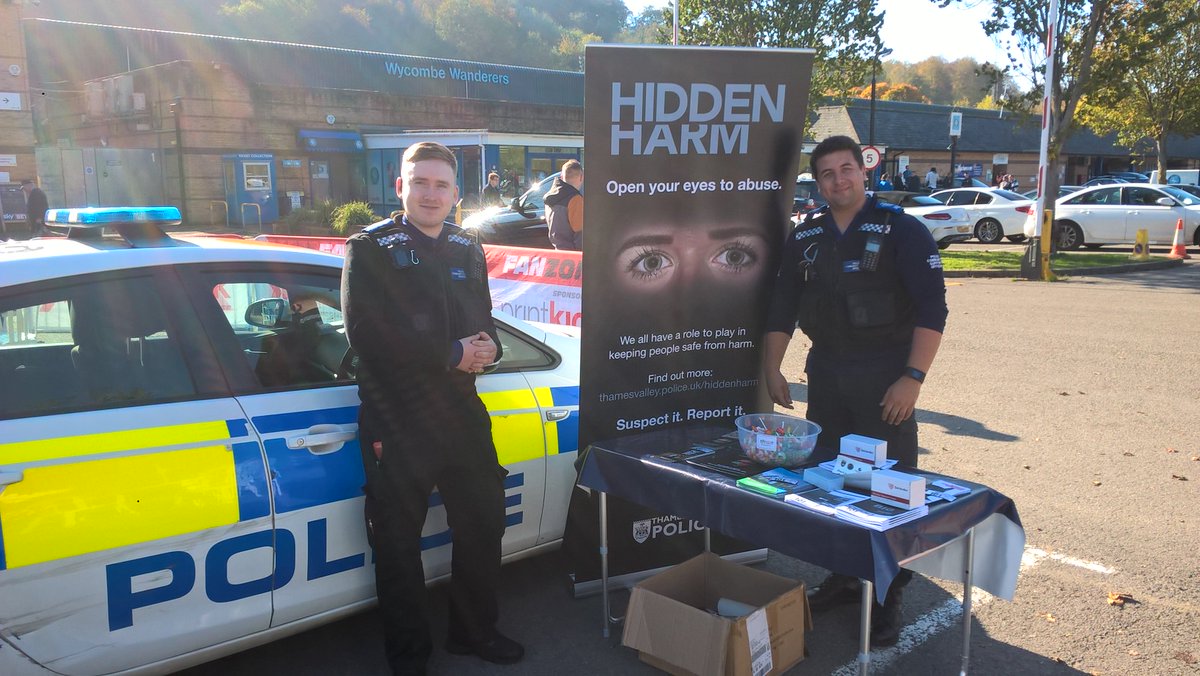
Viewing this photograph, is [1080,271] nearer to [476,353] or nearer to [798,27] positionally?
[798,27]

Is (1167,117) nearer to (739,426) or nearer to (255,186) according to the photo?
(255,186)

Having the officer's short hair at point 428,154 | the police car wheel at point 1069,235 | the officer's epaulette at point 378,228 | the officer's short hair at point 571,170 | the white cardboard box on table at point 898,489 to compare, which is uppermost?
the officer's short hair at point 571,170

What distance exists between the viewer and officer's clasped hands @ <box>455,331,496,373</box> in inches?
116

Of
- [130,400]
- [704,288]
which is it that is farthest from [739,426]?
[130,400]

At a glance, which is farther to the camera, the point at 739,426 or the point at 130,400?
the point at 739,426

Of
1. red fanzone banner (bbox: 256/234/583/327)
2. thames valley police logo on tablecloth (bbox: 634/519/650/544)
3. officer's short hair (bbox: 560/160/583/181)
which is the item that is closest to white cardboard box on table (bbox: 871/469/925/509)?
thames valley police logo on tablecloth (bbox: 634/519/650/544)

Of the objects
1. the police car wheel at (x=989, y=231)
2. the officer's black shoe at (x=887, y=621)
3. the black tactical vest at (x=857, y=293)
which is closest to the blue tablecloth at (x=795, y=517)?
the officer's black shoe at (x=887, y=621)

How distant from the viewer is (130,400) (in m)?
2.64

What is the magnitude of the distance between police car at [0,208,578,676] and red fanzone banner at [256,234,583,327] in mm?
4404

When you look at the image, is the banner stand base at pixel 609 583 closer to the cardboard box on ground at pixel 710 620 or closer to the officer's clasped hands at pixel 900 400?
the cardboard box on ground at pixel 710 620

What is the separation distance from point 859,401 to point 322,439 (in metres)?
2.05

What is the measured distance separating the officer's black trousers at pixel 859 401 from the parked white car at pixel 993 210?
1903 cm

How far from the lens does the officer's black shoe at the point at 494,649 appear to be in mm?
3248

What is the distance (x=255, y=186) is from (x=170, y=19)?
1909 inches
